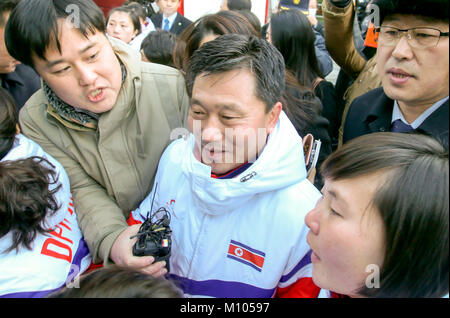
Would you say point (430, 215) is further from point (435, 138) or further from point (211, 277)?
point (211, 277)

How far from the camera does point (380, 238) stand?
0.63m

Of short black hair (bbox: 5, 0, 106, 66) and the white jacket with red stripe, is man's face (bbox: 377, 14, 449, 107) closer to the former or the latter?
the white jacket with red stripe

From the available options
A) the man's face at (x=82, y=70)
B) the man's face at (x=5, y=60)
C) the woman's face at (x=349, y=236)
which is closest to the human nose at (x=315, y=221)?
the woman's face at (x=349, y=236)

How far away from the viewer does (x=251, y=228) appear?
1.03 m

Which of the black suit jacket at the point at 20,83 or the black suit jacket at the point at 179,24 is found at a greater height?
the black suit jacket at the point at 179,24

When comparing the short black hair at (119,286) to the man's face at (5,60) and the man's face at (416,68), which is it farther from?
A: the man's face at (5,60)

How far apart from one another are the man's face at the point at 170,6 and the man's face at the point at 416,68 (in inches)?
145

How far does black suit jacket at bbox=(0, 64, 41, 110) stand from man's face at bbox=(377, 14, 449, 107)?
2.04 meters

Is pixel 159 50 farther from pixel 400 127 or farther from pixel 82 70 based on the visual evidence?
pixel 400 127

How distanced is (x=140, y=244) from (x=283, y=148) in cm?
49

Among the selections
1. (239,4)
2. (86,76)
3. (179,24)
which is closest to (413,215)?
(86,76)

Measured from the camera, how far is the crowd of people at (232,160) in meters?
0.60

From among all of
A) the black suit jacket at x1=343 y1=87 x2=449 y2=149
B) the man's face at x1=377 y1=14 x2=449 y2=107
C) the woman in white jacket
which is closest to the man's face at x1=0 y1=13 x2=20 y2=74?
the woman in white jacket

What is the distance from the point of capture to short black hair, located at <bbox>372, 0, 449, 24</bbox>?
0.56 m
